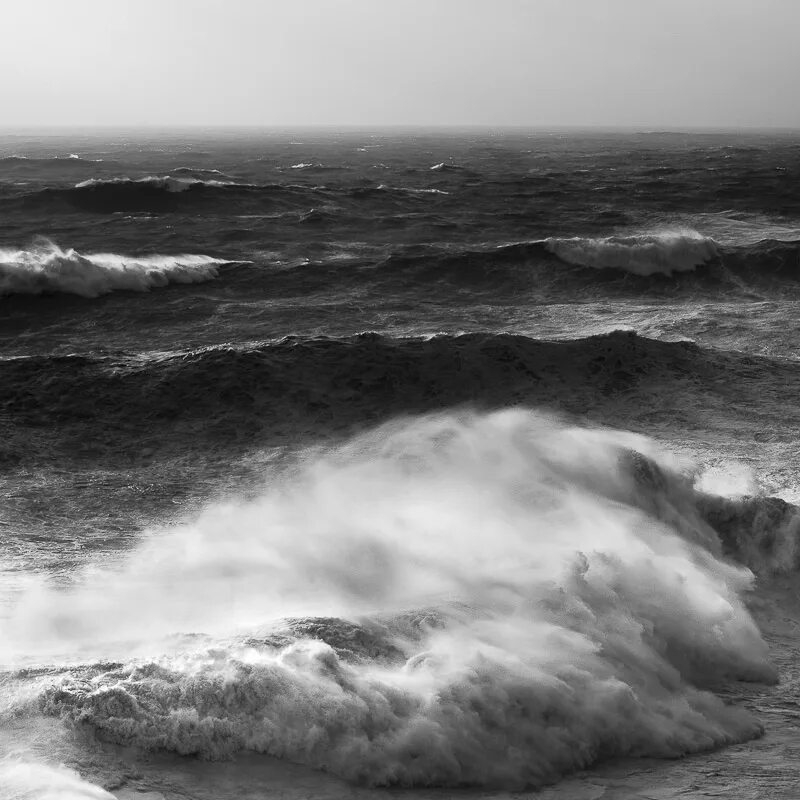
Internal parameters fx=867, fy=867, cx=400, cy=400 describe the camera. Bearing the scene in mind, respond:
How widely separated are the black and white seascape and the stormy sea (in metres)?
0.03

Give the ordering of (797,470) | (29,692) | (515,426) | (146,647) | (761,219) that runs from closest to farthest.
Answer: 1. (29,692)
2. (146,647)
3. (797,470)
4. (515,426)
5. (761,219)

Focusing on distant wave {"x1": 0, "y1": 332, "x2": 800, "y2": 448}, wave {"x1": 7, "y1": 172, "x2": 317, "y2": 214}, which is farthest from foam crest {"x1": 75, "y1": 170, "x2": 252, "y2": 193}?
distant wave {"x1": 0, "y1": 332, "x2": 800, "y2": 448}

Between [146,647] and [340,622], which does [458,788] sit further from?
[146,647]

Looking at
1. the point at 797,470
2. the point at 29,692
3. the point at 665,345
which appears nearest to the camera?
the point at 29,692

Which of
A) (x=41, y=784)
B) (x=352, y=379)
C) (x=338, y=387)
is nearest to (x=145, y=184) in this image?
(x=352, y=379)

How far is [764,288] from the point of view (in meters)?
21.5

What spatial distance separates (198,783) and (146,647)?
1478mm

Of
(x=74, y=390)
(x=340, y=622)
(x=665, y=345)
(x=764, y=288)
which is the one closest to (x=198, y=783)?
(x=340, y=622)

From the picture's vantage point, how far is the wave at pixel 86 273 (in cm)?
1953

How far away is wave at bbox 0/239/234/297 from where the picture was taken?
19.5 meters

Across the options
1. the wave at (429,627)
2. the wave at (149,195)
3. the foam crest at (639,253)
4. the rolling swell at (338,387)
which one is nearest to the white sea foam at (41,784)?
the wave at (429,627)

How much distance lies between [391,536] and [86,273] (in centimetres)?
1432

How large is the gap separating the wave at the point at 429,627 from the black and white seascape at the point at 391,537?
0.09ft

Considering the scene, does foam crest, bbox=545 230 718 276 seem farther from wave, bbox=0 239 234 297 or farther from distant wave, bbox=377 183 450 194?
distant wave, bbox=377 183 450 194
